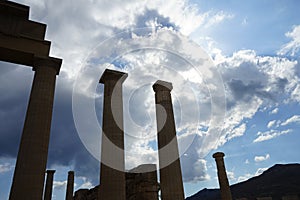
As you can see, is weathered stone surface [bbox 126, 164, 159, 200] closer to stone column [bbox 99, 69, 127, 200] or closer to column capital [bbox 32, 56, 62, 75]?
stone column [bbox 99, 69, 127, 200]

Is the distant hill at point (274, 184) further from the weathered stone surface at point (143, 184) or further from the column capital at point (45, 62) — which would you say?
the column capital at point (45, 62)

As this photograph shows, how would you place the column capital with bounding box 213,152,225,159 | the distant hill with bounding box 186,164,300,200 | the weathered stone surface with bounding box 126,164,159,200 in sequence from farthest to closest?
the distant hill with bounding box 186,164,300,200, the column capital with bounding box 213,152,225,159, the weathered stone surface with bounding box 126,164,159,200

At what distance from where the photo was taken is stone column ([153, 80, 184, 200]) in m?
14.9

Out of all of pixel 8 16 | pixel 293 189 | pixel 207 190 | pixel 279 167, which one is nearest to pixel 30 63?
pixel 8 16

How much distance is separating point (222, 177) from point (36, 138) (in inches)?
828

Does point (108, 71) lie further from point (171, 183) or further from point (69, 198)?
point (69, 198)

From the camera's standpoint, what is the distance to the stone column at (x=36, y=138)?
11359 mm

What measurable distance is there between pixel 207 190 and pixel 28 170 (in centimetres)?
16354

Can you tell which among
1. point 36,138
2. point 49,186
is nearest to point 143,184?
point 36,138

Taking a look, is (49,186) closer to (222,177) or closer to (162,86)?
(222,177)

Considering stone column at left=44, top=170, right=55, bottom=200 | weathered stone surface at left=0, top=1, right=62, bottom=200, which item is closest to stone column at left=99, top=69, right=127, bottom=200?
weathered stone surface at left=0, top=1, right=62, bottom=200

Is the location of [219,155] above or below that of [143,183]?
above

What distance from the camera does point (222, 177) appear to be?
26547 millimetres

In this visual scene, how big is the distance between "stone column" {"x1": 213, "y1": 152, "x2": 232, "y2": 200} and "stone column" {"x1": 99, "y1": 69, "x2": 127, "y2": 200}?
51.4ft
